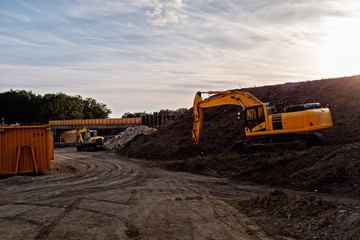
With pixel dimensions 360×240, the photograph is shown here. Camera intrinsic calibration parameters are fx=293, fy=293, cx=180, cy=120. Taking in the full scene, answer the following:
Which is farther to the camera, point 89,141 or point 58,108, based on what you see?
point 58,108

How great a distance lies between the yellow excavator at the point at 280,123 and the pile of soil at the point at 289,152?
1.54 meters

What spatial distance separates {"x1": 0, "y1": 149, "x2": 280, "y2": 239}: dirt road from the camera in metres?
6.79

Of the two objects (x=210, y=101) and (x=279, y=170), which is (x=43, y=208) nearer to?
(x=279, y=170)

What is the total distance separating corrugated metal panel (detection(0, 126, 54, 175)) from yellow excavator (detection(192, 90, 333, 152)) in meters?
11.7

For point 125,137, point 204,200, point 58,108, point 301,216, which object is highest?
point 58,108

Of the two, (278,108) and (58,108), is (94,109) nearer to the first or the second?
(58,108)

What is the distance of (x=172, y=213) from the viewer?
330 inches

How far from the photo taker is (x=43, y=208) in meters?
9.10

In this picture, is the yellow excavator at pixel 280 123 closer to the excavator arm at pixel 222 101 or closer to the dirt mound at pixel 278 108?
the excavator arm at pixel 222 101

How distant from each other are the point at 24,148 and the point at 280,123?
14.8 m

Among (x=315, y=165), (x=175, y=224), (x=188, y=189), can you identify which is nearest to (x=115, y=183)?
(x=188, y=189)

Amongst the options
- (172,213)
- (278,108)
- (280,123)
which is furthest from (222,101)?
(172,213)

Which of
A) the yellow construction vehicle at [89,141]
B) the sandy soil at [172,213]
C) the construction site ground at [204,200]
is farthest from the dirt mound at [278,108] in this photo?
the sandy soil at [172,213]

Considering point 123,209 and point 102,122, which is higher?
point 102,122
